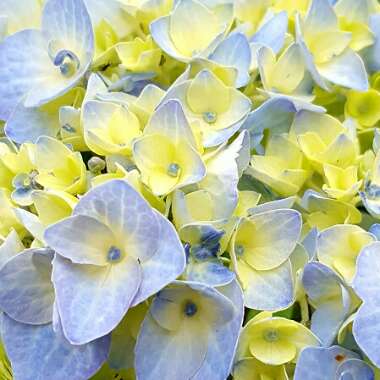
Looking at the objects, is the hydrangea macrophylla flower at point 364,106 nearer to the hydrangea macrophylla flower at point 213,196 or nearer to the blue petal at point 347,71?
the blue petal at point 347,71

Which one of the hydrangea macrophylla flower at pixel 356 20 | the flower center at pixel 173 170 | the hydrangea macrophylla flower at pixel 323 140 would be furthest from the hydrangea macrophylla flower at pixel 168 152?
the hydrangea macrophylla flower at pixel 356 20

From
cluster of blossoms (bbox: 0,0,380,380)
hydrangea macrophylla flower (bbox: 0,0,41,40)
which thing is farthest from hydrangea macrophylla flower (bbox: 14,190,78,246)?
hydrangea macrophylla flower (bbox: 0,0,41,40)

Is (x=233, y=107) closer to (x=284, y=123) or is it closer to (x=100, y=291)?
(x=284, y=123)

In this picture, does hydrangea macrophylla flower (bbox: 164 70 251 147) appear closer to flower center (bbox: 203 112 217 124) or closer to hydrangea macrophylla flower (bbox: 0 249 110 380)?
flower center (bbox: 203 112 217 124)

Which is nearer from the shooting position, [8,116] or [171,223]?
[171,223]

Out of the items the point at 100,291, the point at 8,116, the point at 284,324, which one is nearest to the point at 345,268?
the point at 284,324

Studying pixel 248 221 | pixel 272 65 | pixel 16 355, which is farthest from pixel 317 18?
pixel 16 355
